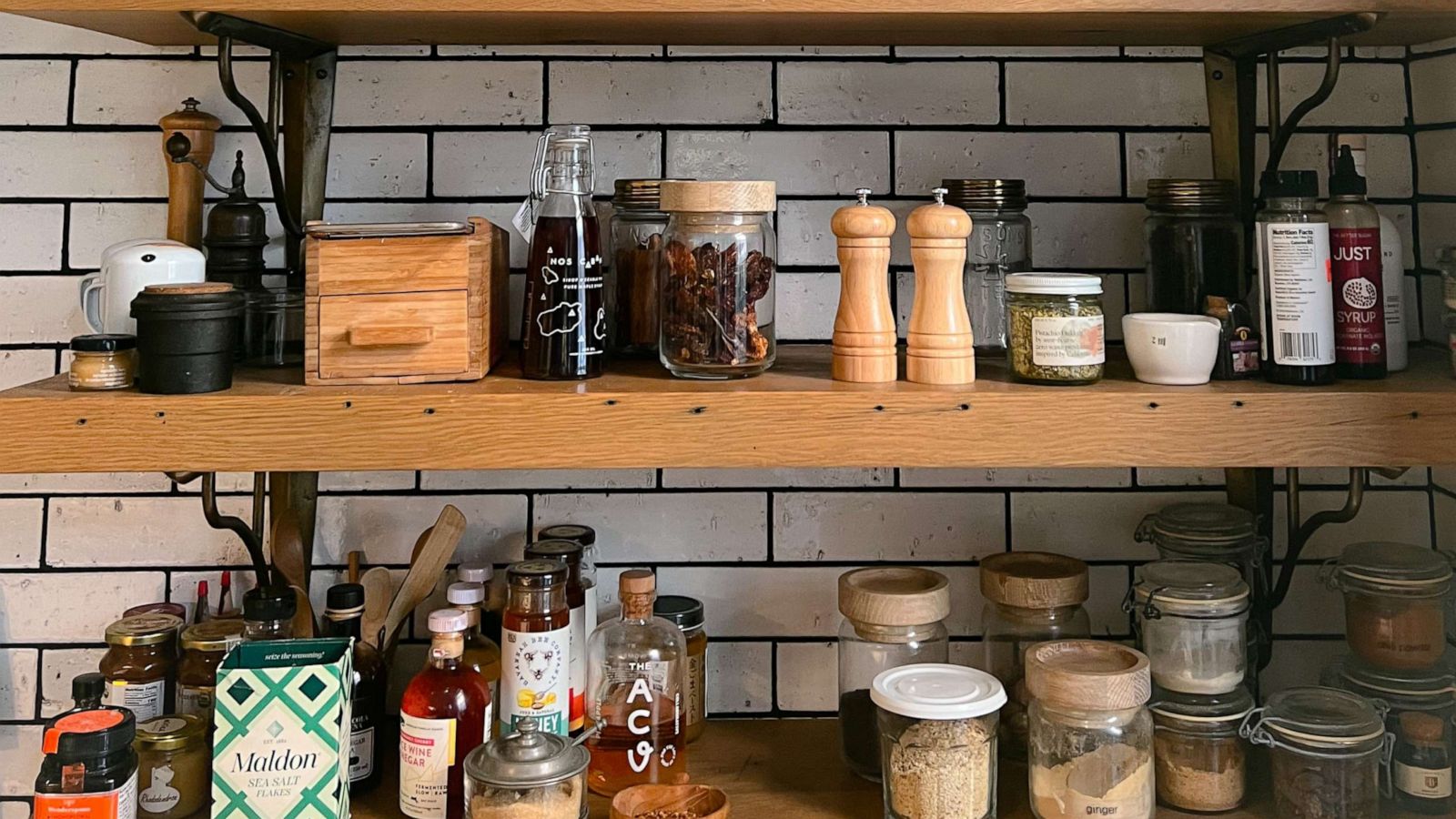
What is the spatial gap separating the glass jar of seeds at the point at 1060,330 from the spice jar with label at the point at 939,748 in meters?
0.37

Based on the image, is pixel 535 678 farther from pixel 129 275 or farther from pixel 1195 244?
pixel 1195 244

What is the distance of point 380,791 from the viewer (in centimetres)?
131

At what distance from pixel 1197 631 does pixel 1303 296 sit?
42 centimetres

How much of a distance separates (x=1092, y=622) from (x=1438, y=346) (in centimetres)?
60

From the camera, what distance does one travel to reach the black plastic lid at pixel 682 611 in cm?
139

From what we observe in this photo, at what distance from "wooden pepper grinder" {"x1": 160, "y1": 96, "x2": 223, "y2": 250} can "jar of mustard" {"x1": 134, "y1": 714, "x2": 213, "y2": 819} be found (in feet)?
2.06

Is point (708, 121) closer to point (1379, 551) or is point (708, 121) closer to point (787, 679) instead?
point (787, 679)

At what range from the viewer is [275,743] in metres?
1.13

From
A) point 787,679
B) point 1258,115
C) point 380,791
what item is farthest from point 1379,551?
point 380,791

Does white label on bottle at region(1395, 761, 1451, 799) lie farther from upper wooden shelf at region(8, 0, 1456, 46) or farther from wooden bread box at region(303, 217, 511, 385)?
wooden bread box at region(303, 217, 511, 385)

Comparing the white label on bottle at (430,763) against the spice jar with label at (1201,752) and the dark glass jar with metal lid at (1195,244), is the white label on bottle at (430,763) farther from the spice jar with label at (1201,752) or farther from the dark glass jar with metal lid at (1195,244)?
the dark glass jar with metal lid at (1195,244)

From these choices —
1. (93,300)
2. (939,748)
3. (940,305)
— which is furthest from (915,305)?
(93,300)

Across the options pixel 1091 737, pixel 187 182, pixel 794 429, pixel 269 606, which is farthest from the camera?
pixel 187 182

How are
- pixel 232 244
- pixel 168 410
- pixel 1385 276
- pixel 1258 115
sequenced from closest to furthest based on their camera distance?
pixel 168 410
pixel 1385 276
pixel 232 244
pixel 1258 115
